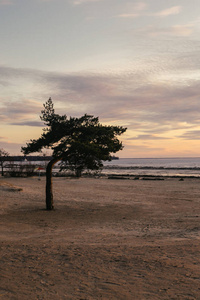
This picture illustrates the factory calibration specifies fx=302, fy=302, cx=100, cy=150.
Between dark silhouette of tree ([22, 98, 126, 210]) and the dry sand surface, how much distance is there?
317cm

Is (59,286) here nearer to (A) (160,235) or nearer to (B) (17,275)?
(B) (17,275)

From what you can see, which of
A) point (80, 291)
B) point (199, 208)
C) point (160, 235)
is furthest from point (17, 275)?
point (199, 208)

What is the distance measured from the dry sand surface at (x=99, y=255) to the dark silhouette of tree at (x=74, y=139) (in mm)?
3175

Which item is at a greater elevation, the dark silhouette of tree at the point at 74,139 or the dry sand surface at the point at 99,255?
the dark silhouette of tree at the point at 74,139

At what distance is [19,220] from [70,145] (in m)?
4.98

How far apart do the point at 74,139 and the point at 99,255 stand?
31.2 ft

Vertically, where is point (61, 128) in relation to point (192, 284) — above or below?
above

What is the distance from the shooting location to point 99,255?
8422mm

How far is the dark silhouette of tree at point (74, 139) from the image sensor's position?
56.7 feet

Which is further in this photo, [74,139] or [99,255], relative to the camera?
[74,139]

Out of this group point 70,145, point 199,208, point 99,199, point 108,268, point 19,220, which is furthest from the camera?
point 99,199

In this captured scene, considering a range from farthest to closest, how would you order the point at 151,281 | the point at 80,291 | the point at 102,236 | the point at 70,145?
the point at 70,145 < the point at 102,236 < the point at 151,281 < the point at 80,291

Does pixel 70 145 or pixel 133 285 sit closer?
pixel 133 285

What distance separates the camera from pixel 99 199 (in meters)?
22.9
